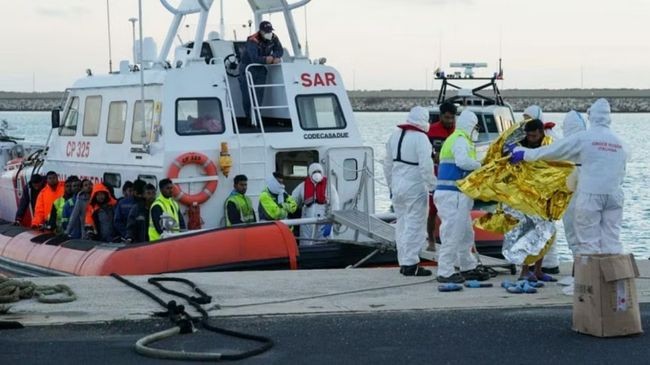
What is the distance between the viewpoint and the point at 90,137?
15.2m

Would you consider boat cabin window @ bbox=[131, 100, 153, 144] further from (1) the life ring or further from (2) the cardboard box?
(2) the cardboard box

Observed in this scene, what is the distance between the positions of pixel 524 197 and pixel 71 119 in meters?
7.93

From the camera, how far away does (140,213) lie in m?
12.9

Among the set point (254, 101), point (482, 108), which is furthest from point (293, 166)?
point (482, 108)

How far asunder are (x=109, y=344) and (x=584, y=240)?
3784mm

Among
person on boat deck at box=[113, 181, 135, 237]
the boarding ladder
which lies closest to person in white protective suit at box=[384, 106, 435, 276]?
the boarding ladder

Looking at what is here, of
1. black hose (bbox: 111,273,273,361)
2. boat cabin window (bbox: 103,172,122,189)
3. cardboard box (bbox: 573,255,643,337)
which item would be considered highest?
boat cabin window (bbox: 103,172,122,189)

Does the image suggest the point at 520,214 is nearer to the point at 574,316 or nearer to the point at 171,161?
the point at 574,316

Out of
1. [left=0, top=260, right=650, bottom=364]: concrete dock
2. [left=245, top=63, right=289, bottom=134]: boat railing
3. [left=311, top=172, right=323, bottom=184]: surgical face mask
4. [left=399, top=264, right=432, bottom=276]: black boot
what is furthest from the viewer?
[left=245, top=63, right=289, bottom=134]: boat railing

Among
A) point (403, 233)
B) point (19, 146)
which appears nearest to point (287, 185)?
point (403, 233)

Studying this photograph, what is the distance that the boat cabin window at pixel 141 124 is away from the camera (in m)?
13.7

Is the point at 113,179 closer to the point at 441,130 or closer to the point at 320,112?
the point at 320,112

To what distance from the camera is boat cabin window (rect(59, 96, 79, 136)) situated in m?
15.6

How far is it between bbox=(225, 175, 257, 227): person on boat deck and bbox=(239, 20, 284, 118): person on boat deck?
145 cm
